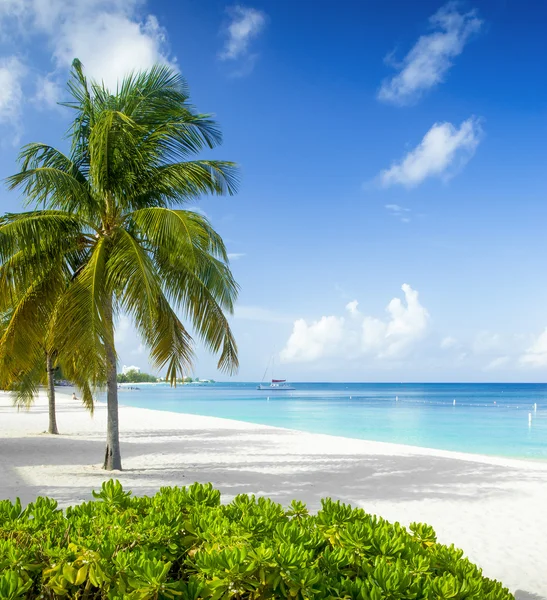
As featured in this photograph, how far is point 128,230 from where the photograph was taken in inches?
406

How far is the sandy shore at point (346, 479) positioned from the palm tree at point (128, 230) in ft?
5.40

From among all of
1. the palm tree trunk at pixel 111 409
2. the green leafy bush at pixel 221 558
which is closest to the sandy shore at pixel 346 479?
the palm tree trunk at pixel 111 409

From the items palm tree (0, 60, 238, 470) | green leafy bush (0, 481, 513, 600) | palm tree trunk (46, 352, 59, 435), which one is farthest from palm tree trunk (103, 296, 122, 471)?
green leafy bush (0, 481, 513, 600)

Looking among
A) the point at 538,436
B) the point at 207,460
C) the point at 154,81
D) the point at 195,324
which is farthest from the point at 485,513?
the point at 538,436

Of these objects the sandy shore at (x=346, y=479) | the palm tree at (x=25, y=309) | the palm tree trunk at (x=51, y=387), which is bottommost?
the sandy shore at (x=346, y=479)

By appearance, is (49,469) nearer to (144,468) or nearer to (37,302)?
(144,468)

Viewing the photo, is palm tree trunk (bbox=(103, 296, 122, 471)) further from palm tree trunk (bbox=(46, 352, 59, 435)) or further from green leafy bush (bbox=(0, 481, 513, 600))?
green leafy bush (bbox=(0, 481, 513, 600))

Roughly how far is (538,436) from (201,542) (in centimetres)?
2861

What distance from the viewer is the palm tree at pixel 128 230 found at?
9.04 m

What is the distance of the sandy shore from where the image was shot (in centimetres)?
661

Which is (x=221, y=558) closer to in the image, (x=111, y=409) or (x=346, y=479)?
(x=346, y=479)

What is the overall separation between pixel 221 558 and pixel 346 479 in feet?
28.6

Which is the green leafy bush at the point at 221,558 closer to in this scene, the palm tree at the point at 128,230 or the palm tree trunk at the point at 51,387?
the palm tree at the point at 128,230

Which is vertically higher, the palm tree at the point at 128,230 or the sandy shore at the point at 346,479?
the palm tree at the point at 128,230
